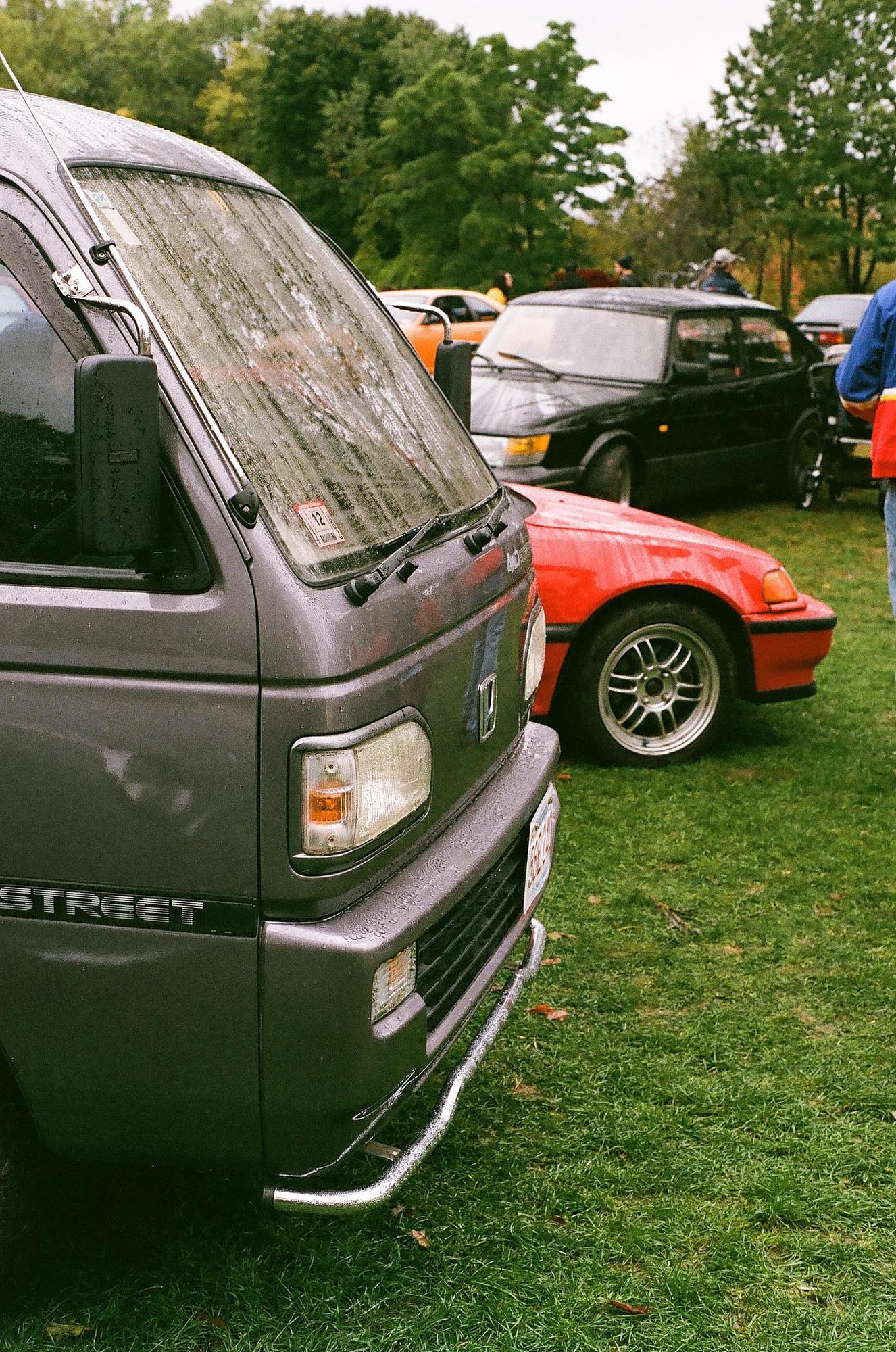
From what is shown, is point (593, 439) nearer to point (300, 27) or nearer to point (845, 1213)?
point (845, 1213)

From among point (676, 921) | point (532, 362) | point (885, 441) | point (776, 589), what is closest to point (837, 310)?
point (532, 362)

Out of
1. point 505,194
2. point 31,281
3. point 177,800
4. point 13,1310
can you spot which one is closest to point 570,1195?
point 13,1310

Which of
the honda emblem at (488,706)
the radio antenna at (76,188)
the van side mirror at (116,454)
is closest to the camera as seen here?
the van side mirror at (116,454)

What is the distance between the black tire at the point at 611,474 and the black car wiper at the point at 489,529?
5824 mm

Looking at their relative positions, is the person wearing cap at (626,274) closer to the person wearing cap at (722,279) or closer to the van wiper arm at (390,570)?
the person wearing cap at (722,279)

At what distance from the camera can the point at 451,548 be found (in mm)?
2947

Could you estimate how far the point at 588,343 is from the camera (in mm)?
10297

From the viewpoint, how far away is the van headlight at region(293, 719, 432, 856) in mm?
2285

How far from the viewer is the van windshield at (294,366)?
2523mm

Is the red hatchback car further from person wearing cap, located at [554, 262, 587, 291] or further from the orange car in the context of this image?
person wearing cap, located at [554, 262, 587, 291]

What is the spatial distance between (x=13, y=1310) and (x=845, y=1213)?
5.83 feet

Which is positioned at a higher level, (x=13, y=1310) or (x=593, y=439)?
(x=593, y=439)

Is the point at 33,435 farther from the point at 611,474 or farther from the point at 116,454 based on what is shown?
the point at 611,474

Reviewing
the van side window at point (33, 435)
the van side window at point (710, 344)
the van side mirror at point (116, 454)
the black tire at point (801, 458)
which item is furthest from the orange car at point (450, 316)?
the van side mirror at point (116, 454)
